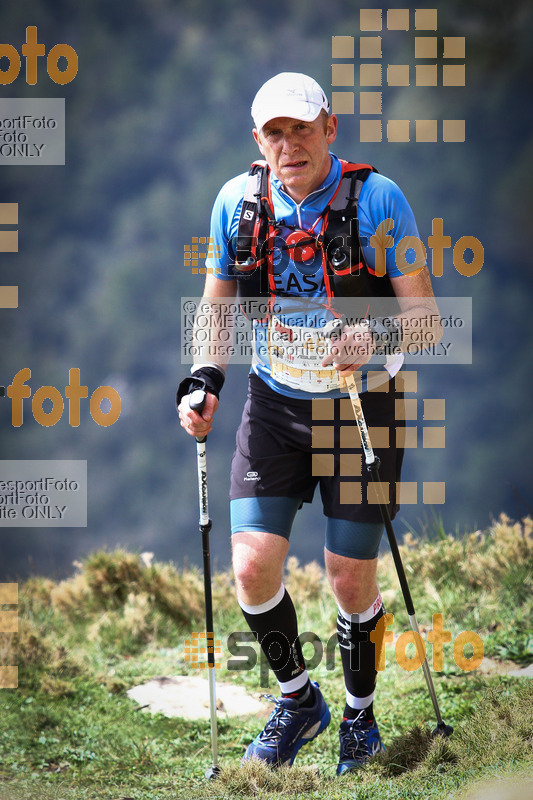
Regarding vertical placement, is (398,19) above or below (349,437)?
above

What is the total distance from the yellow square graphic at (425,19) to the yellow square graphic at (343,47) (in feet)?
1.57

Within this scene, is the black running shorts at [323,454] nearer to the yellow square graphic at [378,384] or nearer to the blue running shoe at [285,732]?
the yellow square graphic at [378,384]

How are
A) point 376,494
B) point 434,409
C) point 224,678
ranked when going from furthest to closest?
point 434,409 → point 224,678 → point 376,494

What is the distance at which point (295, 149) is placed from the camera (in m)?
3.36

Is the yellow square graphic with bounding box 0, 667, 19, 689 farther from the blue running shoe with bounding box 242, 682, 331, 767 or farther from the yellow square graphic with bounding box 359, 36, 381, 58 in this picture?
the yellow square graphic with bounding box 359, 36, 381, 58

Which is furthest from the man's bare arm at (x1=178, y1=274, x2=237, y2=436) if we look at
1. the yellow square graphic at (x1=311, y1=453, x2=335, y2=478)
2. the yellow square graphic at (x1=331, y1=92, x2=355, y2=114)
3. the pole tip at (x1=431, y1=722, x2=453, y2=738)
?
the yellow square graphic at (x1=331, y1=92, x2=355, y2=114)

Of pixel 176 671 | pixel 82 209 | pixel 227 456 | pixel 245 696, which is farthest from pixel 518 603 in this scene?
pixel 82 209

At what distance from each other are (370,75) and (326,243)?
10.8 feet

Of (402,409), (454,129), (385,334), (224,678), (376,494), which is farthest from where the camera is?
(454,129)

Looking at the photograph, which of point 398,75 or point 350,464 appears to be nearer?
point 350,464

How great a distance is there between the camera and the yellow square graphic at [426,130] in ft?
20.4

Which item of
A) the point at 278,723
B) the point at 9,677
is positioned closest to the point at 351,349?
the point at 278,723

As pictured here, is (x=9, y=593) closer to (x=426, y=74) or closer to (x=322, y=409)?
(x=322, y=409)

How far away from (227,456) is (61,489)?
4.38ft
